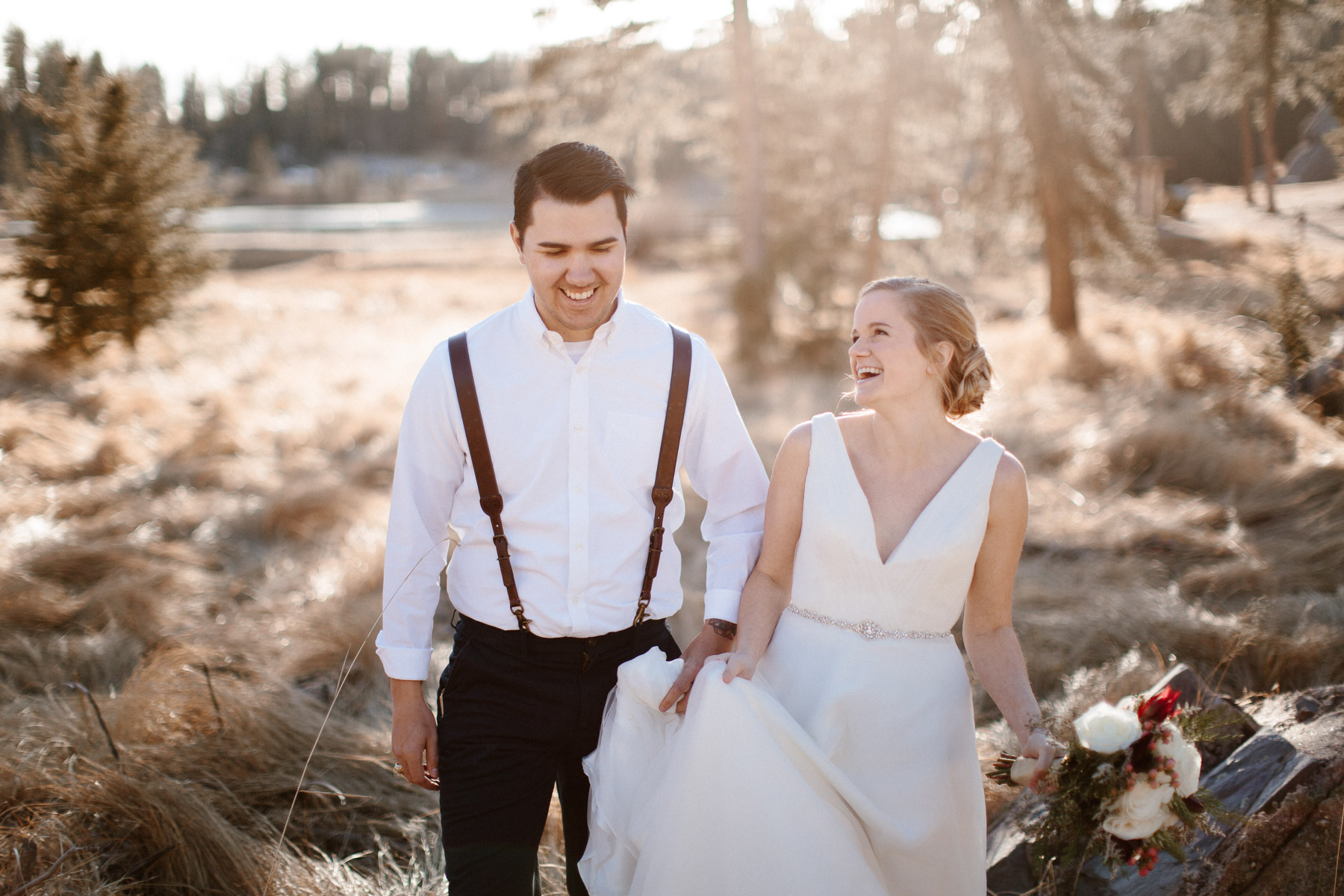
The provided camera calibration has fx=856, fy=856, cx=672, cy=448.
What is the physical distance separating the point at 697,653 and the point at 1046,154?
35.8ft

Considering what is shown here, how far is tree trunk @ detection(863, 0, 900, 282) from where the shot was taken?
12258 millimetres

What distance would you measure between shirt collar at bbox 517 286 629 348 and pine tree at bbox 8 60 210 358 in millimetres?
9669

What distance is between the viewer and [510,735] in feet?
6.97

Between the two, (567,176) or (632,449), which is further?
(632,449)

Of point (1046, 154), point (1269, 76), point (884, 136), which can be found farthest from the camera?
point (884, 136)

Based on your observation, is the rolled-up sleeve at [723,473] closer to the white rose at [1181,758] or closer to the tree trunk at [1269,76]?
the white rose at [1181,758]

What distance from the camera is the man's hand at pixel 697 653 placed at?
2061mm

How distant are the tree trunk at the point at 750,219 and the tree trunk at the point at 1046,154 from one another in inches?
129

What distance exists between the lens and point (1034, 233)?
40.5ft

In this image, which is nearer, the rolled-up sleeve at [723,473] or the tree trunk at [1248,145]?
the rolled-up sleeve at [723,473]

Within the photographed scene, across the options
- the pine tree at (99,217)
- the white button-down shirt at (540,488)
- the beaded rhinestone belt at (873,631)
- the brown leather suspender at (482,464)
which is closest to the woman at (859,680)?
the beaded rhinestone belt at (873,631)

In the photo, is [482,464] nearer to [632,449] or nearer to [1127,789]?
[632,449]

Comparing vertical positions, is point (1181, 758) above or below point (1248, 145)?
below

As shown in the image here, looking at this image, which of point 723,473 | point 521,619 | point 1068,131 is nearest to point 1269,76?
point 1068,131
